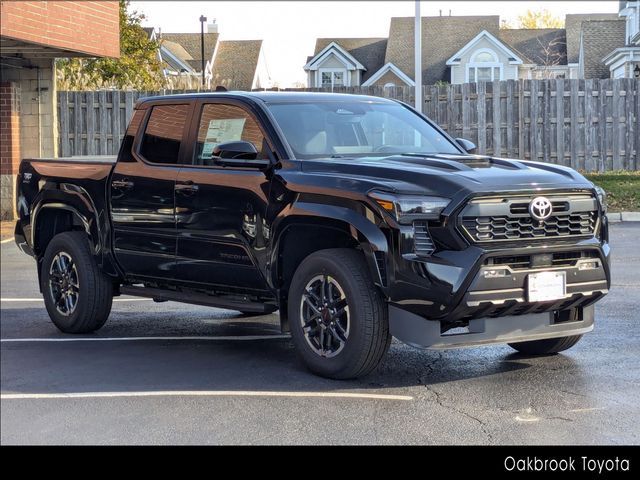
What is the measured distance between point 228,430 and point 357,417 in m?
0.78

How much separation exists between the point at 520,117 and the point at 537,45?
42.8 m

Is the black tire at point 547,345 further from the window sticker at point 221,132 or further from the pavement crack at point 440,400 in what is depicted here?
the window sticker at point 221,132

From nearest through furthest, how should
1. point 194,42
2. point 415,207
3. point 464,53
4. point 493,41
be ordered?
1. point 415,207
2. point 493,41
3. point 464,53
4. point 194,42

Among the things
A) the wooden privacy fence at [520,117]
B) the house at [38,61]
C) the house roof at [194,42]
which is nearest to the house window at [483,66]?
the house roof at [194,42]

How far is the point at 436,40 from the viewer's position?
2371 inches

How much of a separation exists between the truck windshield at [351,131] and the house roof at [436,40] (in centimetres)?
5050

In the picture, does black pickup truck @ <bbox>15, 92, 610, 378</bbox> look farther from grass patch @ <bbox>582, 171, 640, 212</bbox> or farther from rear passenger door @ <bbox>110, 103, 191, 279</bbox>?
grass patch @ <bbox>582, 171, 640, 212</bbox>

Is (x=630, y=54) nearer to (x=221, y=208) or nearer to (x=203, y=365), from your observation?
(x=221, y=208)

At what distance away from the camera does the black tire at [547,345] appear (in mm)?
8016

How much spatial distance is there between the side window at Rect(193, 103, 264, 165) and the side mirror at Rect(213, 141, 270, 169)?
16 cm

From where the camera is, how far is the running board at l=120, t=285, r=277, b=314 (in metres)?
7.85

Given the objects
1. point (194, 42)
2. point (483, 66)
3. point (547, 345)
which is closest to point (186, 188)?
point (547, 345)

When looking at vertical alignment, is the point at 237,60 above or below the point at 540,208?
above
